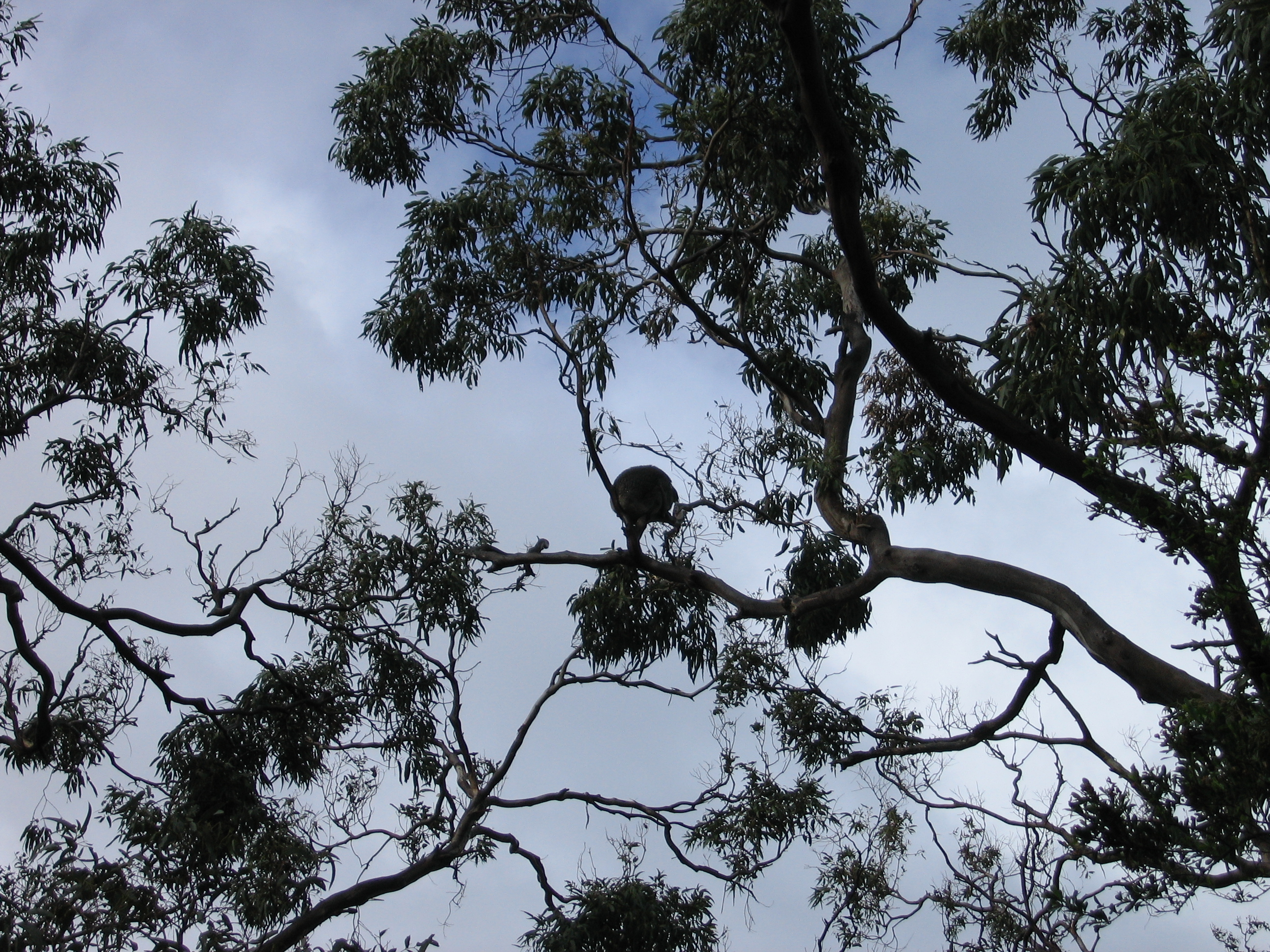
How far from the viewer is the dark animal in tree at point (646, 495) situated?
21.9ft

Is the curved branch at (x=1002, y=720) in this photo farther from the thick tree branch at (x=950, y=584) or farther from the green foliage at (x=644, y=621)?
the green foliage at (x=644, y=621)

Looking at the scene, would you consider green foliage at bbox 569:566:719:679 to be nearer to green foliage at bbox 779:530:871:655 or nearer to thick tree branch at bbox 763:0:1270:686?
green foliage at bbox 779:530:871:655

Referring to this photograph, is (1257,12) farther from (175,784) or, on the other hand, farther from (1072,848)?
(175,784)

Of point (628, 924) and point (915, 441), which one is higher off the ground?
point (915, 441)

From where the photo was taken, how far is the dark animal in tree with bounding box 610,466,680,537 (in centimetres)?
669

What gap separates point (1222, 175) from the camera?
467 cm

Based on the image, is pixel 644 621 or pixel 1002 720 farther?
pixel 644 621

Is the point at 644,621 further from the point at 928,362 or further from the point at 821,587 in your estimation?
the point at 928,362

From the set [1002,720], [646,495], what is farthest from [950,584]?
[646,495]

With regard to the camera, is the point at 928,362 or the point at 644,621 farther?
the point at 644,621

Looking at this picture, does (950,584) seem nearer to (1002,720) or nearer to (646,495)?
(1002,720)

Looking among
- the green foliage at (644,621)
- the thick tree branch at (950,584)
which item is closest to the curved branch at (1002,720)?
the thick tree branch at (950,584)

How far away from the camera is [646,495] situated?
6.75 m

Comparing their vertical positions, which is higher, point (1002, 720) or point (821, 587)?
point (821, 587)
